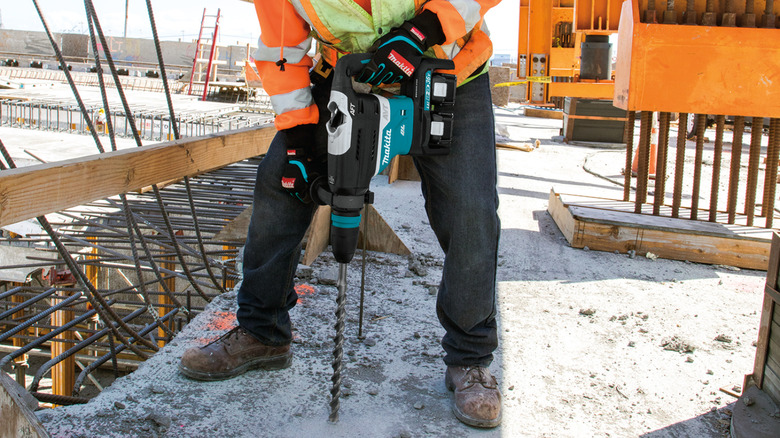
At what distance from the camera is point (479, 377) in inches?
81.7

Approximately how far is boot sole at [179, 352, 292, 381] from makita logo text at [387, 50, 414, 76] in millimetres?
1178

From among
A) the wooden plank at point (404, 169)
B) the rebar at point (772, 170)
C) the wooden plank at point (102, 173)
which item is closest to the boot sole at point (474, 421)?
the wooden plank at point (102, 173)

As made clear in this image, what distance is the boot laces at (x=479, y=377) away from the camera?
2053 mm

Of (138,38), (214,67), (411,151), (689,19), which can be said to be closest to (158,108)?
(214,67)

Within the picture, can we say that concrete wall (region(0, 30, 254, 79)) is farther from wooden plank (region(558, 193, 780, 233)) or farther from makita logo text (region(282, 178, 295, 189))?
makita logo text (region(282, 178, 295, 189))

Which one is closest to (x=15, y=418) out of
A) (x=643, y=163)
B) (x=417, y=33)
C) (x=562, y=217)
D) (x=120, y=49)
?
(x=417, y=33)

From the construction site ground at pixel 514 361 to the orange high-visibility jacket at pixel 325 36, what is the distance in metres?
0.97

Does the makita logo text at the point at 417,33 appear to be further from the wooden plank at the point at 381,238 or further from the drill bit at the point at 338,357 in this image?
the wooden plank at the point at 381,238

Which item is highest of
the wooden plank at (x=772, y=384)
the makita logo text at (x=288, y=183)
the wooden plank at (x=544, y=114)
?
the wooden plank at (x=544, y=114)

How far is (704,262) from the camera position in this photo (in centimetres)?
392

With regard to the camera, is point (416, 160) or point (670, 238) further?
point (670, 238)

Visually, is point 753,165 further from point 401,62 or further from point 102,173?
point 102,173

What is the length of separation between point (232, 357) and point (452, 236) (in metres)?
0.92

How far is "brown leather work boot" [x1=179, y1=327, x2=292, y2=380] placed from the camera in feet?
7.04
